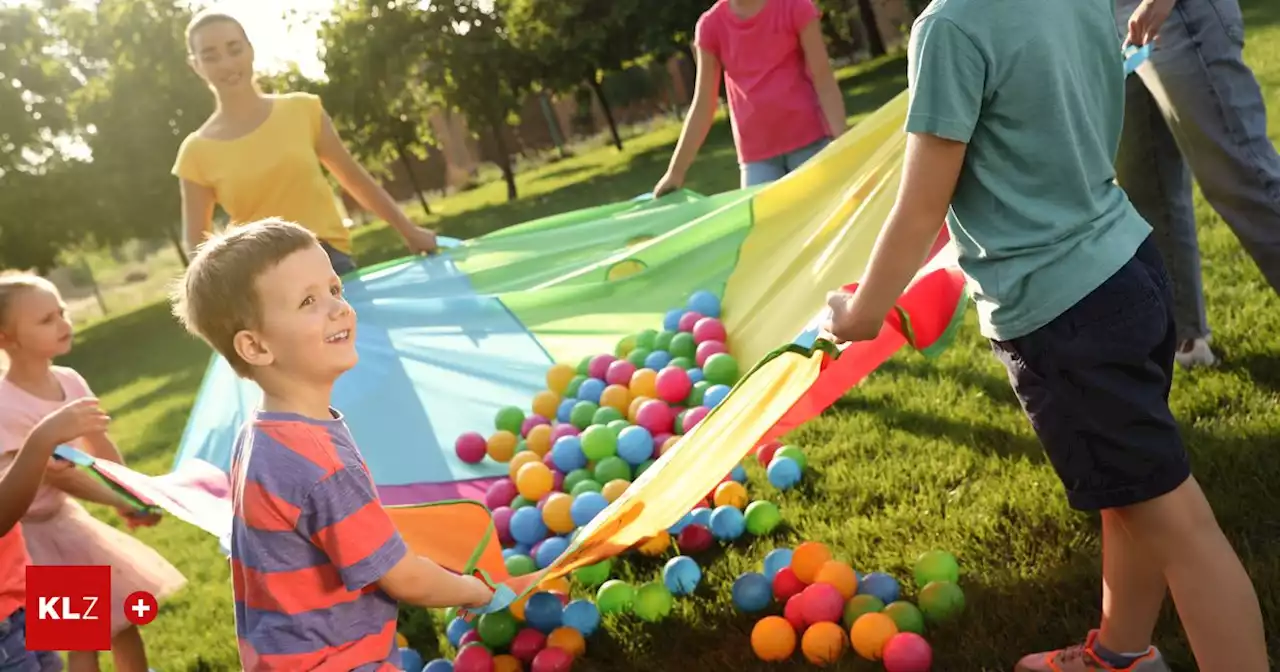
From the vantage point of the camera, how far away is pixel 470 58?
14641 mm

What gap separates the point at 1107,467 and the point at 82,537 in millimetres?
2326

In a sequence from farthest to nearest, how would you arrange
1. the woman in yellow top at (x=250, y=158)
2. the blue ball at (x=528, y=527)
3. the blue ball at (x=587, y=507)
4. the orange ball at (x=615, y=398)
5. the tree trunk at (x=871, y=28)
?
the tree trunk at (x=871, y=28), the orange ball at (x=615, y=398), the woman in yellow top at (x=250, y=158), the blue ball at (x=528, y=527), the blue ball at (x=587, y=507)

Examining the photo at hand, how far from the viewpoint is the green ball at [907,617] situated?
215 cm

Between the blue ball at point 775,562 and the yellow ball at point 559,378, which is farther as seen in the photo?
the yellow ball at point 559,378

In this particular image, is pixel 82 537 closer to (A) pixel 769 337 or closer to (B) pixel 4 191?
(A) pixel 769 337

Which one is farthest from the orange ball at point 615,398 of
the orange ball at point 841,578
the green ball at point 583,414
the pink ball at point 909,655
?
the pink ball at point 909,655

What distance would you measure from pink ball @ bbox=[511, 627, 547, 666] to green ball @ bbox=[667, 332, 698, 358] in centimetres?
127

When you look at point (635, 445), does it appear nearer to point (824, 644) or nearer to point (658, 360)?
point (658, 360)

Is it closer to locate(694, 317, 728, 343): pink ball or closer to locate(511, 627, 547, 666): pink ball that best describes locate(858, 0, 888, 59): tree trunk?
locate(694, 317, 728, 343): pink ball

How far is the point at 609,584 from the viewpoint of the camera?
2.59m

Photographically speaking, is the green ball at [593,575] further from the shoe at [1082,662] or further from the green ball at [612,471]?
the shoe at [1082,662]

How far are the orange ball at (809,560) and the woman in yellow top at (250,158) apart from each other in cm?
193

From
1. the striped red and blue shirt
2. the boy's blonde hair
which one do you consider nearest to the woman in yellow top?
the boy's blonde hair

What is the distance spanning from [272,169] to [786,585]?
208 cm
